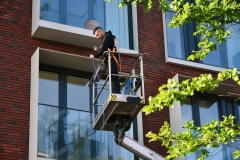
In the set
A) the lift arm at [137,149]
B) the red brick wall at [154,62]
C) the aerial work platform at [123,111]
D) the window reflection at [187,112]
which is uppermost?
the red brick wall at [154,62]

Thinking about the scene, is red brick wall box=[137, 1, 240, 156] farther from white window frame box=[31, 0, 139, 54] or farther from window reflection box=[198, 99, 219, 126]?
white window frame box=[31, 0, 139, 54]

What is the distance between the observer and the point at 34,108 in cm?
1783

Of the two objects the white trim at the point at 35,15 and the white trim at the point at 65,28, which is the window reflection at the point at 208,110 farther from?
the white trim at the point at 35,15

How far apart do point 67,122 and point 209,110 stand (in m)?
5.38

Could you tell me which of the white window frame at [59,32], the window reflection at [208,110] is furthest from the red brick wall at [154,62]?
the white window frame at [59,32]

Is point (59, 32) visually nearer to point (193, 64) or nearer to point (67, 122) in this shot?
point (67, 122)

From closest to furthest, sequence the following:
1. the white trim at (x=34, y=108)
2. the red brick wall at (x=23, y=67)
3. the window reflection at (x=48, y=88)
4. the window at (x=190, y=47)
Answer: the white trim at (x=34, y=108) < the red brick wall at (x=23, y=67) < the window reflection at (x=48, y=88) < the window at (x=190, y=47)

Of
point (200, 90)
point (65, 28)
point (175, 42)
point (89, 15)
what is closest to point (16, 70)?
point (65, 28)

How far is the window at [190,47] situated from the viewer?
70.0ft

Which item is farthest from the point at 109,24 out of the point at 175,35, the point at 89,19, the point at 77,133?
the point at 77,133

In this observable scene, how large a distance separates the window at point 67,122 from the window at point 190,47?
3.18 metres

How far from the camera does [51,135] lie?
58.9ft

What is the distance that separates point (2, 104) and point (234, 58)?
8085mm

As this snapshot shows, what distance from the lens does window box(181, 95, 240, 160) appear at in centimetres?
2064
